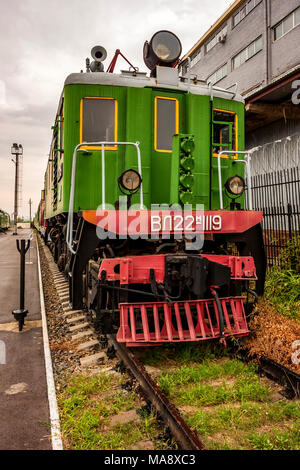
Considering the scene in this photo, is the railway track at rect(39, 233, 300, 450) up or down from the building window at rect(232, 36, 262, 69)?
down

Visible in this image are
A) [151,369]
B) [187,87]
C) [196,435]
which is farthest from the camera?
[187,87]

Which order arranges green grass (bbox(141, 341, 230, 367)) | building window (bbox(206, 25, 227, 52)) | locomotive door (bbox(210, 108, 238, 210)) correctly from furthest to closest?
building window (bbox(206, 25, 227, 52)) < locomotive door (bbox(210, 108, 238, 210)) < green grass (bbox(141, 341, 230, 367))

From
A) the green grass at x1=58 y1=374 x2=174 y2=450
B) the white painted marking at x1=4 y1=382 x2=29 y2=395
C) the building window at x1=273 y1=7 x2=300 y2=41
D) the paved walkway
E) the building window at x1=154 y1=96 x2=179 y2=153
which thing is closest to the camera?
the green grass at x1=58 y1=374 x2=174 y2=450

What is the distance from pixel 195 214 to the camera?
398 cm

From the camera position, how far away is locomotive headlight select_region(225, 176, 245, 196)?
468 centimetres

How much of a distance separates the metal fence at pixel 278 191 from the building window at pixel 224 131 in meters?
1.56

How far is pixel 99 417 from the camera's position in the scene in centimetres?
288

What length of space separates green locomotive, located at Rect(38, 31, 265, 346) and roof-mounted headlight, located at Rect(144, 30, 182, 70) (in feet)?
0.05

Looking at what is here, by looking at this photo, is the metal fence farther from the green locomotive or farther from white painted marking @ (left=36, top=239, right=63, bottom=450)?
white painted marking @ (left=36, top=239, right=63, bottom=450)

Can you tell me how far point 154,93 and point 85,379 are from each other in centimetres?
386

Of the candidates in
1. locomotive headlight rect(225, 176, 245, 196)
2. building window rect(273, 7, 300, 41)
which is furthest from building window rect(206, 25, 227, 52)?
locomotive headlight rect(225, 176, 245, 196)

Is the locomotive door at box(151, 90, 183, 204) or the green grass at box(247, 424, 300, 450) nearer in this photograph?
the green grass at box(247, 424, 300, 450)

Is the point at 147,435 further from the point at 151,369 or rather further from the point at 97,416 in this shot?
the point at 151,369
